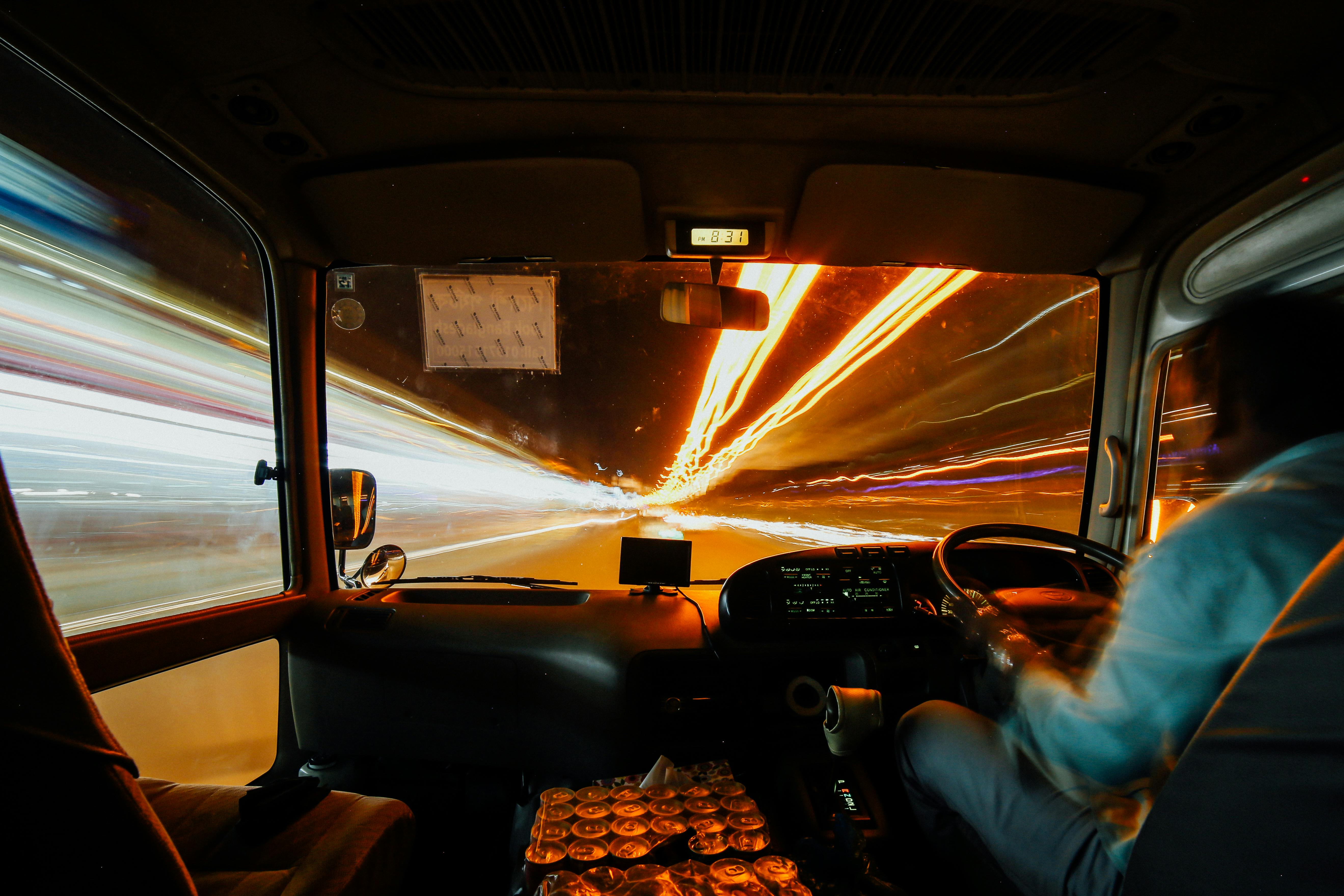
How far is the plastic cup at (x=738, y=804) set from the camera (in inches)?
76.4

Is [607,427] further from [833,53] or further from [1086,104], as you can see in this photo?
[1086,104]

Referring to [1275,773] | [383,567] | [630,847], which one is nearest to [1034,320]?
[1275,773]

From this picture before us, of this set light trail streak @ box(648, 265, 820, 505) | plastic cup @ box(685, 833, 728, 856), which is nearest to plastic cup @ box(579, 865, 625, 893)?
plastic cup @ box(685, 833, 728, 856)

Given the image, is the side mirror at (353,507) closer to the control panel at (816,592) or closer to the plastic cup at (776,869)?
the control panel at (816,592)

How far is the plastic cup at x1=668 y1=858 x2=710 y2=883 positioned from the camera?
64.1 inches

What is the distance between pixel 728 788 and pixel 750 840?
335 millimetres

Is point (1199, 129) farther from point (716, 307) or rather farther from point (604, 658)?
point (604, 658)

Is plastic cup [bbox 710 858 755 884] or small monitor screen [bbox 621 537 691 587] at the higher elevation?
small monitor screen [bbox 621 537 691 587]

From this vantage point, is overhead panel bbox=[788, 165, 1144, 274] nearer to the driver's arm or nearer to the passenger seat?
the driver's arm

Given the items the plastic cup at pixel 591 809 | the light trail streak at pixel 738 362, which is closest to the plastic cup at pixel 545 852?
the plastic cup at pixel 591 809

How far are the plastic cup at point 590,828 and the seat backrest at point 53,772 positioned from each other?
1078mm

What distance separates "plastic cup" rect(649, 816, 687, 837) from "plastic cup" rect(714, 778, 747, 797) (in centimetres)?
23

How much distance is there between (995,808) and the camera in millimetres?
1833

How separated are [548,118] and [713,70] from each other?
64cm
